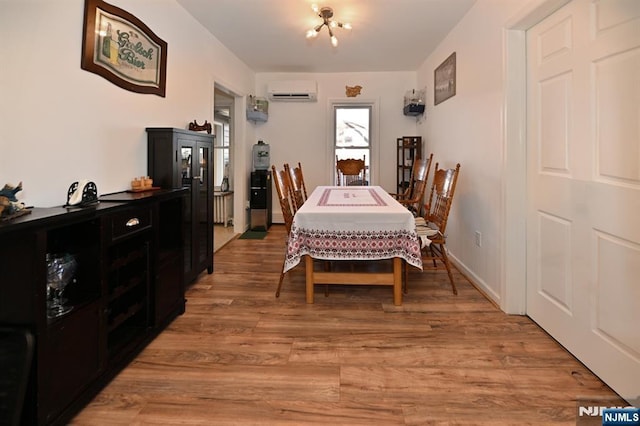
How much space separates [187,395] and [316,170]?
4864mm

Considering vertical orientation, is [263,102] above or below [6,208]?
above

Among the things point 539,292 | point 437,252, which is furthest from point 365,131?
point 539,292

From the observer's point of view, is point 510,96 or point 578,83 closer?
point 578,83

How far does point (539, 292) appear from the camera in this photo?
247cm

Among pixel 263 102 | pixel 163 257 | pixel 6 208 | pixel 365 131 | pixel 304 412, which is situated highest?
pixel 263 102

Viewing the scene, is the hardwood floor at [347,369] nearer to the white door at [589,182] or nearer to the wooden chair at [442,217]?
the white door at [589,182]

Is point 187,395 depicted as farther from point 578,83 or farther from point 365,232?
point 578,83

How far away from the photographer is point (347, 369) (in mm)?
1968

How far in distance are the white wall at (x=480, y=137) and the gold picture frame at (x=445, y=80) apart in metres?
0.10

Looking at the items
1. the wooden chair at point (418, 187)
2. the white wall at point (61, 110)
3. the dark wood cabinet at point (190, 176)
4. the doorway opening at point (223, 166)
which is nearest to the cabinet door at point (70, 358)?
the white wall at point (61, 110)

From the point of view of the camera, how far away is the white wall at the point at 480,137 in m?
2.73

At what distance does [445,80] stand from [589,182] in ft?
9.10

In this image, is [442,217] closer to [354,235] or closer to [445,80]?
[354,235]

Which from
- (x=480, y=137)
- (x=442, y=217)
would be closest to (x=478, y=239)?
(x=442, y=217)
